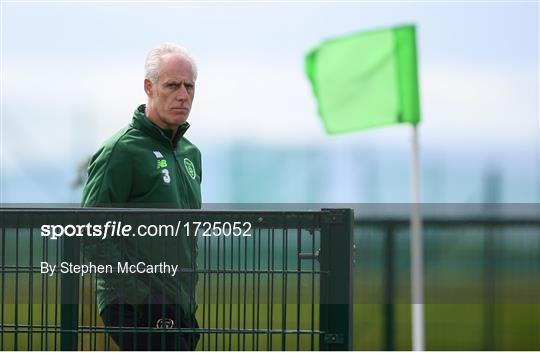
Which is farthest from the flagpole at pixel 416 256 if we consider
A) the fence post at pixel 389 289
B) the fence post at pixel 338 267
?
the fence post at pixel 389 289

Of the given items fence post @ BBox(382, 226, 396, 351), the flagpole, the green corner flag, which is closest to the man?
the green corner flag

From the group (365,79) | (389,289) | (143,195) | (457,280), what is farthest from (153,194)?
(457,280)

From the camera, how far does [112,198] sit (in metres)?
5.21

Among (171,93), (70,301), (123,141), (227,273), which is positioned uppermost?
(171,93)

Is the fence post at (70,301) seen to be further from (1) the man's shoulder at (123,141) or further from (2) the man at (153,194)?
(1) the man's shoulder at (123,141)

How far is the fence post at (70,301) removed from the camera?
505 centimetres

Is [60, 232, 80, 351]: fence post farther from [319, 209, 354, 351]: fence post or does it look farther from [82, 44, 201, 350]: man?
[319, 209, 354, 351]: fence post

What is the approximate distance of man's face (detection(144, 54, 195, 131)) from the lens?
5.49 meters

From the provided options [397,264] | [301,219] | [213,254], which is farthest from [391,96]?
[397,264]

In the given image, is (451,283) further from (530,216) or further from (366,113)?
(366,113)

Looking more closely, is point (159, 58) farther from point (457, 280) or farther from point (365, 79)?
point (457, 280)

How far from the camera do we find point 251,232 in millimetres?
5043

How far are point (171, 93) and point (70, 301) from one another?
1.04 m

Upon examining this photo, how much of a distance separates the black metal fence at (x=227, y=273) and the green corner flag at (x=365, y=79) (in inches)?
17.8
